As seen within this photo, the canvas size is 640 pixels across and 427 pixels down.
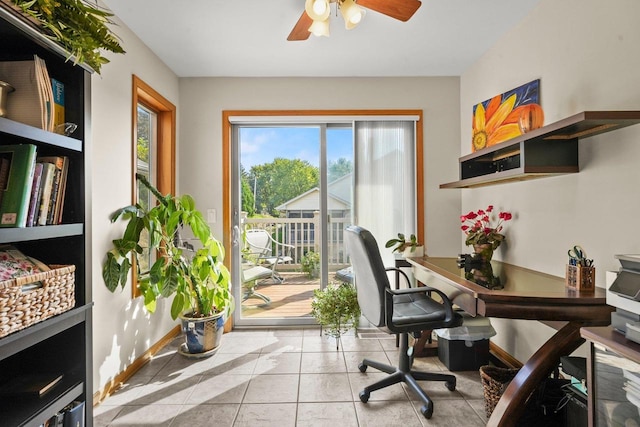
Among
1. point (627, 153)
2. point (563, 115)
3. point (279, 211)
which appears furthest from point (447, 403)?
point (279, 211)

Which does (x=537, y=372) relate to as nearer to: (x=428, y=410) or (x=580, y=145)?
(x=428, y=410)

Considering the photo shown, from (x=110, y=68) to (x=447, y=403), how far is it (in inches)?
119

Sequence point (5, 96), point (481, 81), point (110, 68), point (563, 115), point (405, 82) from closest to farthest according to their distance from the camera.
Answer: point (5, 96)
point (563, 115)
point (110, 68)
point (481, 81)
point (405, 82)

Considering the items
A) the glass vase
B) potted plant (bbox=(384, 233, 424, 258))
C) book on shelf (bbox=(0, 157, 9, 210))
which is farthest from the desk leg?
book on shelf (bbox=(0, 157, 9, 210))

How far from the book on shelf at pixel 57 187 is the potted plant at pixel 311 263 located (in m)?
2.40

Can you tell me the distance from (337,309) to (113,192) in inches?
76.2

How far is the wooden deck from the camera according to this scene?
3504 millimetres

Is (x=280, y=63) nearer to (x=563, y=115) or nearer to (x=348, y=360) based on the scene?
(x=563, y=115)

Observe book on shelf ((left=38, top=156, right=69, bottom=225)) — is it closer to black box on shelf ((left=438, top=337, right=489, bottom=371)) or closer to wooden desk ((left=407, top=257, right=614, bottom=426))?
wooden desk ((left=407, top=257, right=614, bottom=426))

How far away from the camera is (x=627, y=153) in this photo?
1631 millimetres

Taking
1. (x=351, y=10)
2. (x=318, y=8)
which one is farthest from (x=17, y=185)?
(x=351, y=10)

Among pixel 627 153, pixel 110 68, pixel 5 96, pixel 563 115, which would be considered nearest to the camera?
pixel 5 96

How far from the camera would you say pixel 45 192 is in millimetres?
1279

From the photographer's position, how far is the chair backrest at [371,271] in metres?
1.98
